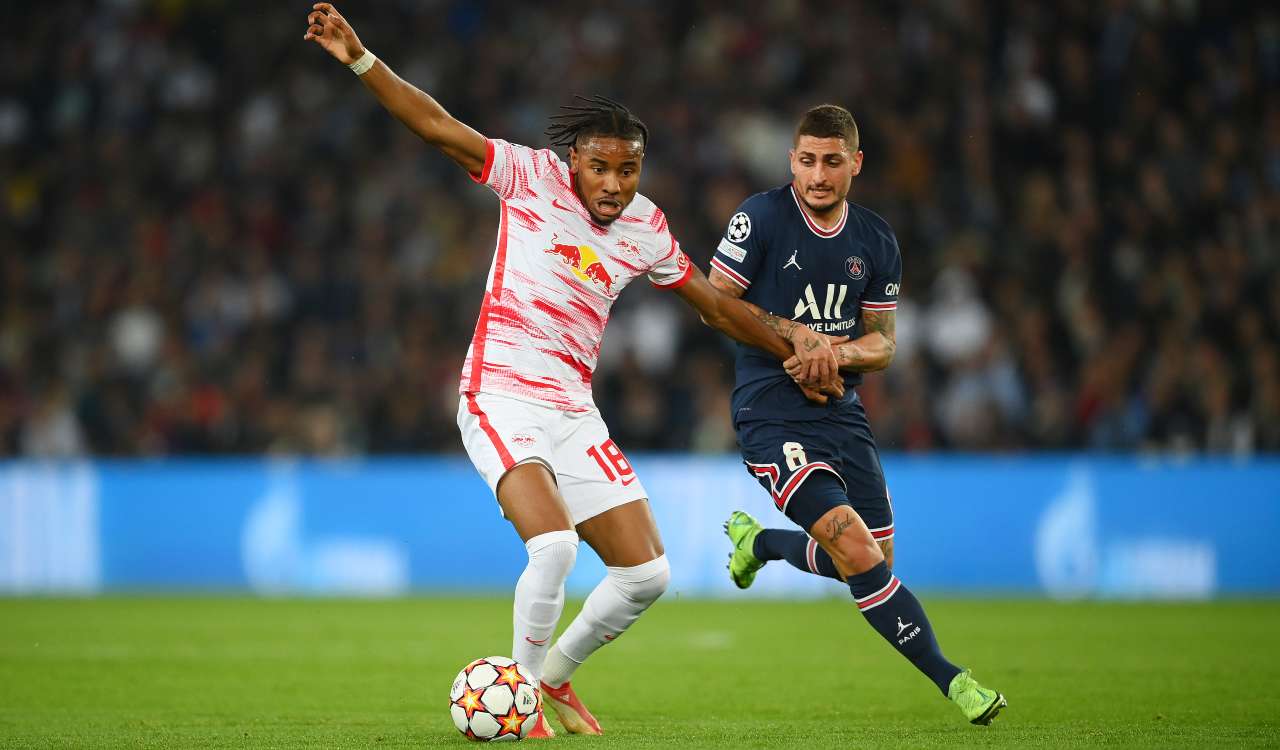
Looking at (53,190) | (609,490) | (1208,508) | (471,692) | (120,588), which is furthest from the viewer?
(53,190)

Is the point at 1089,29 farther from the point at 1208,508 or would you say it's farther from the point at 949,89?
the point at 1208,508

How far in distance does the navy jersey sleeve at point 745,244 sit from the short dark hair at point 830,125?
0.39 m

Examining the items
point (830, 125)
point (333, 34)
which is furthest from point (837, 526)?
point (333, 34)

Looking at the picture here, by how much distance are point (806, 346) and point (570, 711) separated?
1.83 metres

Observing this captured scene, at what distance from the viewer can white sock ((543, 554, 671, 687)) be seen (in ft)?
21.1

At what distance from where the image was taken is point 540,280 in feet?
20.9

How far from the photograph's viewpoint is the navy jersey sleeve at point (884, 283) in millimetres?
7109

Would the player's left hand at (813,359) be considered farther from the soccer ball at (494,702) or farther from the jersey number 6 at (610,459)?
the soccer ball at (494,702)

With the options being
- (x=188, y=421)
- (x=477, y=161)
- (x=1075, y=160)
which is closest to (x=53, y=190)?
(x=188, y=421)

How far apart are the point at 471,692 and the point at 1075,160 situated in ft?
41.6

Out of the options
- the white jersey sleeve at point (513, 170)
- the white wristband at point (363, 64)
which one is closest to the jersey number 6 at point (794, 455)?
the white jersey sleeve at point (513, 170)

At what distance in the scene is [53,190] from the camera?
65.5ft

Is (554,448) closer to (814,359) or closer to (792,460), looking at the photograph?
(792,460)

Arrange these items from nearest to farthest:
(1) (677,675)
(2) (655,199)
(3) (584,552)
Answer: (1) (677,675) < (3) (584,552) < (2) (655,199)
